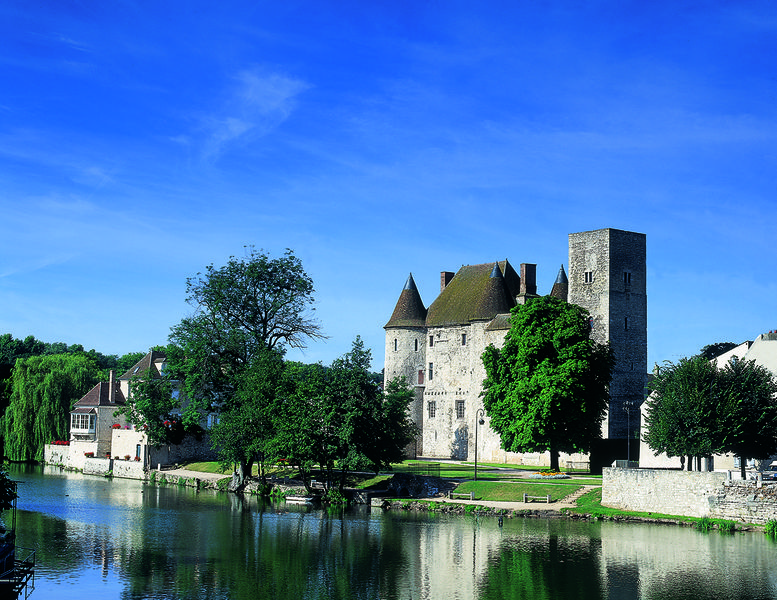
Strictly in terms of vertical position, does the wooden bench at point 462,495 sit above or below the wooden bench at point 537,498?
below

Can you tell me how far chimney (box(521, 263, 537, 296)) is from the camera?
236ft

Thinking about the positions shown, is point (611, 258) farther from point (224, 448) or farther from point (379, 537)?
point (379, 537)

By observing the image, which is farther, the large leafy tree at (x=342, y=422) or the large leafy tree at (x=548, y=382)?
the large leafy tree at (x=548, y=382)

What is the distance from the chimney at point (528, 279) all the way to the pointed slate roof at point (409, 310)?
9.93 metres

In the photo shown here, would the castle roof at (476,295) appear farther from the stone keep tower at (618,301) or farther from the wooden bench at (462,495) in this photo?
the wooden bench at (462,495)

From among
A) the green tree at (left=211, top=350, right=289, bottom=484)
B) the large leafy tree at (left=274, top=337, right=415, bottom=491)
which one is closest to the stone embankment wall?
the large leafy tree at (left=274, top=337, right=415, bottom=491)

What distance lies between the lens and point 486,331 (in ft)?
230

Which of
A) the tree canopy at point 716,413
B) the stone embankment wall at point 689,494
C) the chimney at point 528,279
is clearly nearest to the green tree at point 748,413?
the tree canopy at point 716,413

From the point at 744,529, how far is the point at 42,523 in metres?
31.4

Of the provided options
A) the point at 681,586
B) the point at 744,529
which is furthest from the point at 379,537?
the point at 744,529

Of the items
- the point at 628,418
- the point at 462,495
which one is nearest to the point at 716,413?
the point at 462,495

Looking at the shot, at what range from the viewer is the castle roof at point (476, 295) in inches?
2827

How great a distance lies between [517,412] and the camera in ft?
179

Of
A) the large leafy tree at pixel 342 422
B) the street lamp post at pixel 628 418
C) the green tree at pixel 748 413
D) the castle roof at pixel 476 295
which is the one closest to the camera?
the green tree at pixel 748 413
